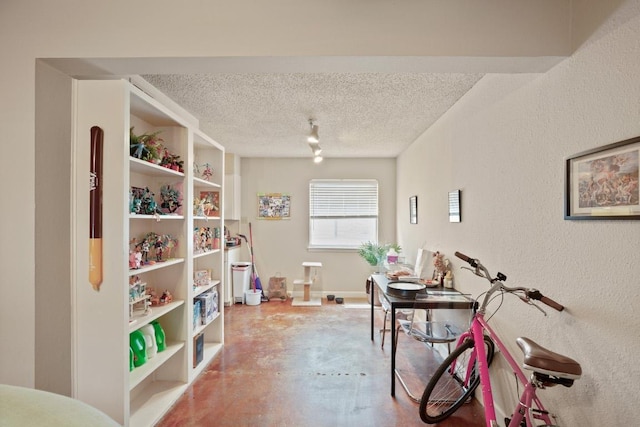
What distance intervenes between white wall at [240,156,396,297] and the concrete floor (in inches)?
57.9

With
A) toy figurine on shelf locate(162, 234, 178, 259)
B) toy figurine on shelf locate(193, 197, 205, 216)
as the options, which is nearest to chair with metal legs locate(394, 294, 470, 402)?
toy figurine on shelf locate(162, 234, 178, 259)

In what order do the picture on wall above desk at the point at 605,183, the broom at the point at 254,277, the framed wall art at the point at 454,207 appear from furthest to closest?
1. the broom at the point at 254,277
2. the framed wall art at the point at 454,207
3. the picture on wall above desk at the point at 605,183

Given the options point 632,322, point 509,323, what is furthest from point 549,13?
point 509,323

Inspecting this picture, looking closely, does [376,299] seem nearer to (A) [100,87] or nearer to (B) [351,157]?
(B) [351,157]

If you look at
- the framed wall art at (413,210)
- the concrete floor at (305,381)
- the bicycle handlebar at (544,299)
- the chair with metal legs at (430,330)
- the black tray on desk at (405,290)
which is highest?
the framed wall art at (413,210)

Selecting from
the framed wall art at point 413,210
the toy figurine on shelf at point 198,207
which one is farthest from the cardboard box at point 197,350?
the framed wall art at point 413,210

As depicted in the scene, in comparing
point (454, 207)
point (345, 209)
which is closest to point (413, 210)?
point (454, 207)

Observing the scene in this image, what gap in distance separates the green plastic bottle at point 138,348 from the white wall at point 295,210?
3287 millimetres

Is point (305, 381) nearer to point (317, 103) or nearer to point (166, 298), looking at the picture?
point (166, 298)

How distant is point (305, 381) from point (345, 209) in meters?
3.23

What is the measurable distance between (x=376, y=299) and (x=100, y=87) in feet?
14.8

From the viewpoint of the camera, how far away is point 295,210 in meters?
5.39

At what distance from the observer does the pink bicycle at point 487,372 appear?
4.22 ft

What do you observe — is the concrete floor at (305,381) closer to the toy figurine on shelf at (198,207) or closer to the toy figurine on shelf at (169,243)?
the toy figurine on shelf at (169,243)
